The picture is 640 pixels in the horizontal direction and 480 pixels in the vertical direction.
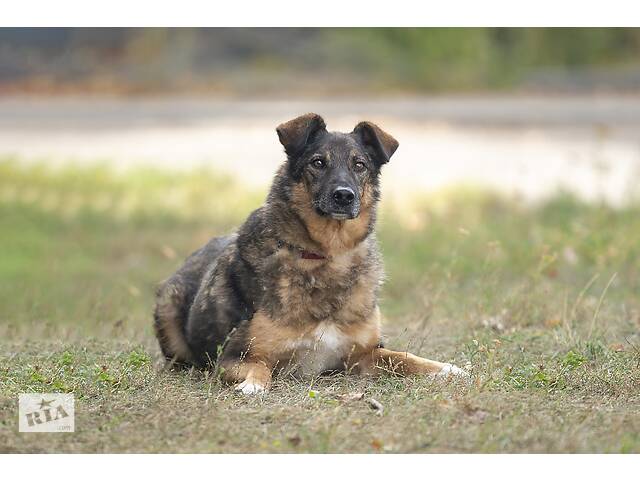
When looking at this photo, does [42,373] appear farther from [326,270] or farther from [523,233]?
[523,233]

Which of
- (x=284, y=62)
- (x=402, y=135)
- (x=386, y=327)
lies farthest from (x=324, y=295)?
(x=284, y=62)

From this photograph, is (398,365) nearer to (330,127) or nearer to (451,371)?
(451,371)

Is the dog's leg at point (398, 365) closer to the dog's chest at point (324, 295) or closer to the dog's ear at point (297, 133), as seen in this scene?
the dog's chest at point (324, 295)

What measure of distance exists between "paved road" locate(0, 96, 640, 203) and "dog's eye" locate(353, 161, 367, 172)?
24.4ft

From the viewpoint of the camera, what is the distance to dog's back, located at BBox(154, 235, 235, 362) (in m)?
7.39

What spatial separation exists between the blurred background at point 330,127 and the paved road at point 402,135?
0.17ft

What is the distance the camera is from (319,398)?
19.1 feet

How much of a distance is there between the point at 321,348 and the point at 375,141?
152cm

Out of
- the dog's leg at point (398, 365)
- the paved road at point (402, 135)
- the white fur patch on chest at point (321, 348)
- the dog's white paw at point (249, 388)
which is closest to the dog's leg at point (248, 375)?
the dog's white paw at point (249, 388)

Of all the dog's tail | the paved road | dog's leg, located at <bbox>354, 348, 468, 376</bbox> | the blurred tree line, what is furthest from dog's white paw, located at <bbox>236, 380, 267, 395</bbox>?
the blurred tree line

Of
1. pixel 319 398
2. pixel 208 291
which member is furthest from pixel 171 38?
pixel 319 398

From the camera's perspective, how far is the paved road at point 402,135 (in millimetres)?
15211

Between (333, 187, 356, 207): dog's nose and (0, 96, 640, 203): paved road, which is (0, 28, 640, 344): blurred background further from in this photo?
(333, 187, 356, 207): dog's nose

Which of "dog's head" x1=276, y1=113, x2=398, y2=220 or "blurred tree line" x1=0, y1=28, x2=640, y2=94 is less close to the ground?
"blurred tree line" x1=0, y1=28, x2=640, y2=94
